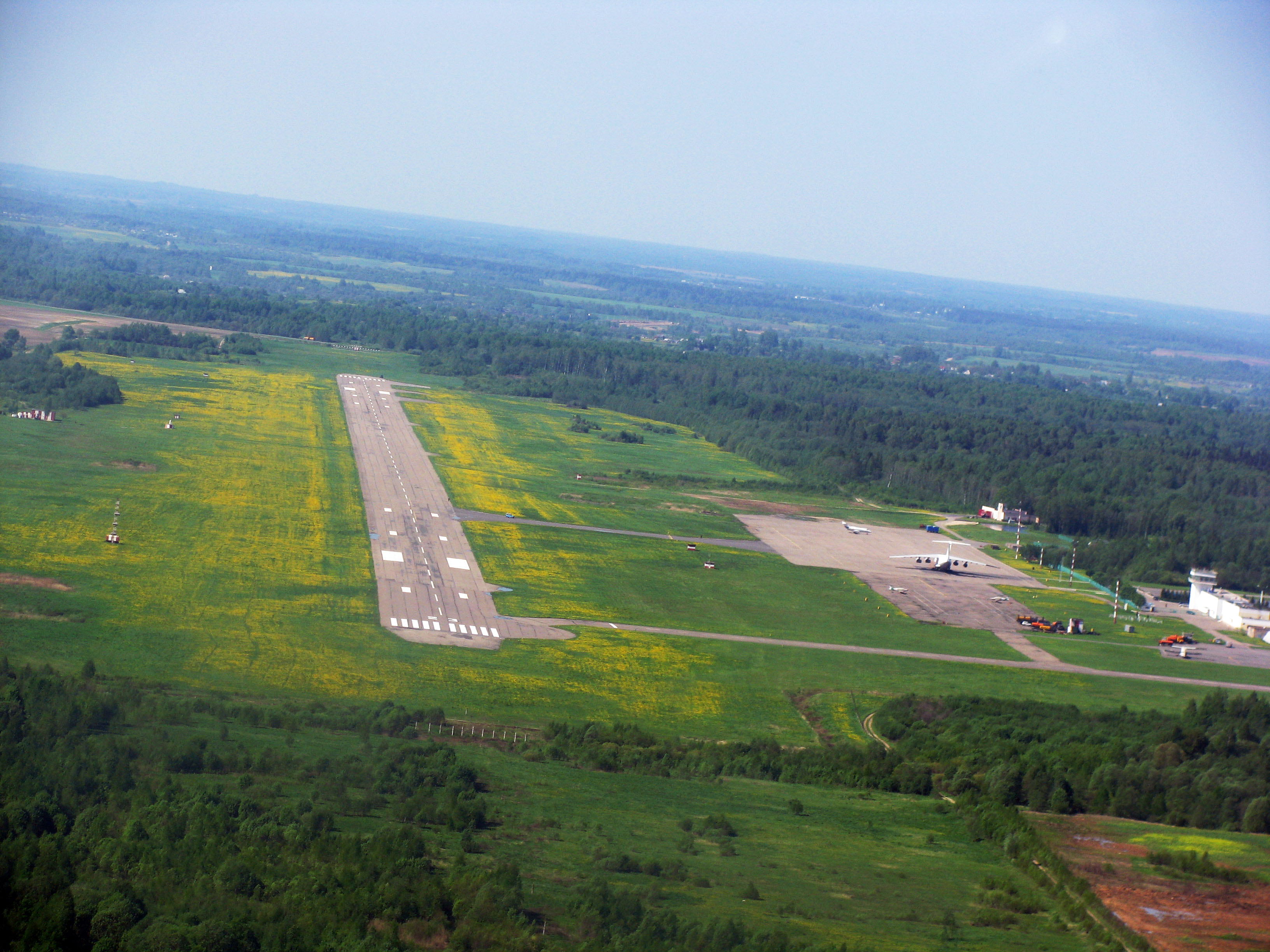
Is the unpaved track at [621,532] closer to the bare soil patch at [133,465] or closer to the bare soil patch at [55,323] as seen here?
the bare soil patch at [133,465]

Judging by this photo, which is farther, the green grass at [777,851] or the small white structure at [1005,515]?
the small white structure at [1005,515]

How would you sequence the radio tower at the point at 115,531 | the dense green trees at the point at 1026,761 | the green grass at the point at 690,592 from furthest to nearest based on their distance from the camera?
1. the green grass at the point at 690,592
2. the radio tower at the point at 115,531
3. the dense green trees at the point at 1026,761

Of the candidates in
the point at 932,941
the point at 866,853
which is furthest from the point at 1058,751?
the point at 932,941

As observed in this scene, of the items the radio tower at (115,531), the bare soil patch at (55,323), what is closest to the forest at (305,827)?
the radio tower at (115,531)

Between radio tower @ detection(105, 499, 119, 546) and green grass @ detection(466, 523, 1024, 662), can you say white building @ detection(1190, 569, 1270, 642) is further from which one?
radio tower @ detection(105, 499, 119, 546)

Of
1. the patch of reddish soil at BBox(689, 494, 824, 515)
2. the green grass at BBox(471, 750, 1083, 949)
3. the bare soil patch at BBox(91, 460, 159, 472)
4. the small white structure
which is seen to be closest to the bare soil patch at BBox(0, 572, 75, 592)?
the green grass at BBox(471, 750, 1083, 949)

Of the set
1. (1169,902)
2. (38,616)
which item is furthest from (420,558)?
(1169,902)

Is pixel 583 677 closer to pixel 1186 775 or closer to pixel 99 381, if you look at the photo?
pixel 1186 775
